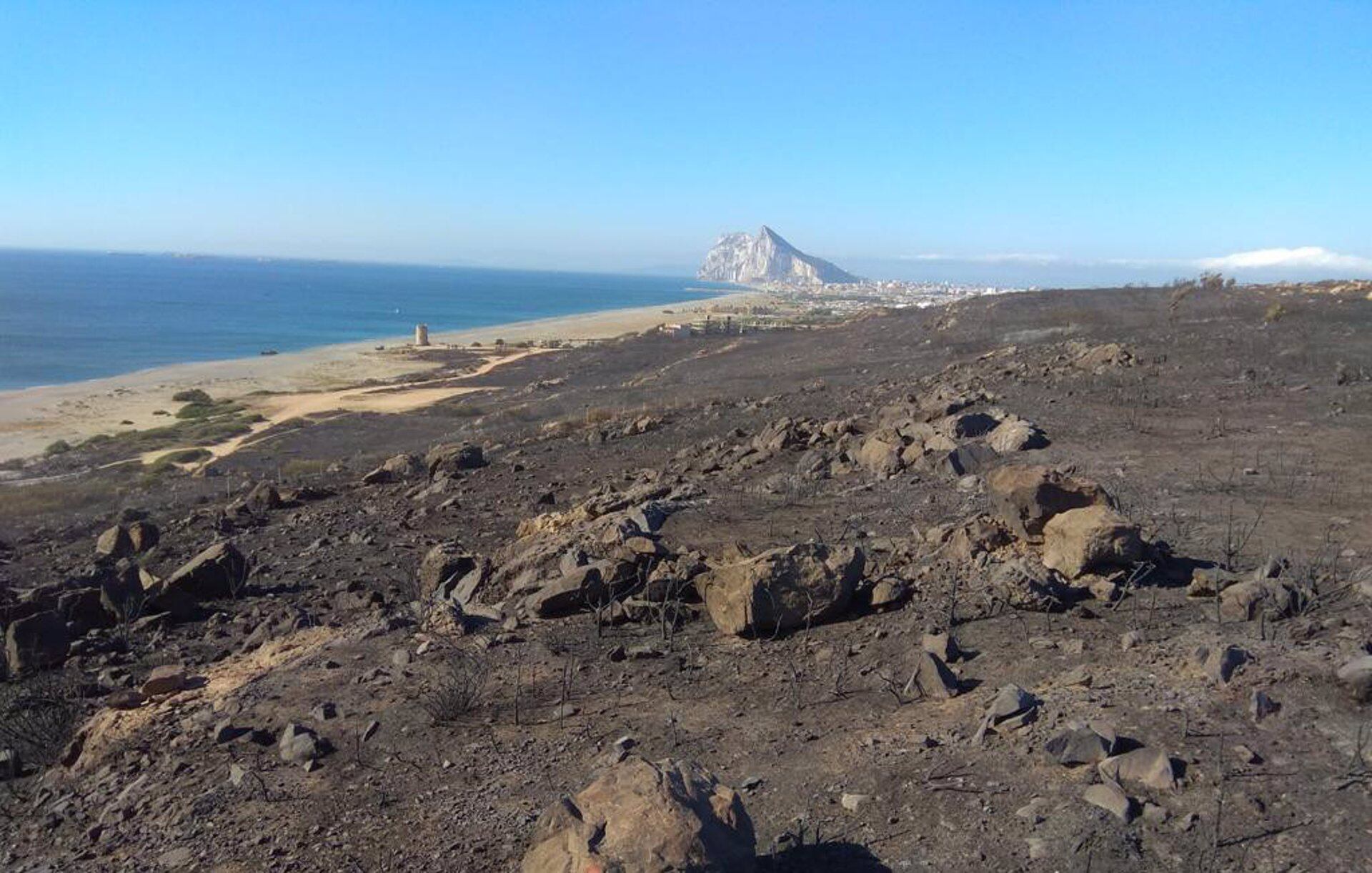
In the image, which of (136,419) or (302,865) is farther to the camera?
(136,419)

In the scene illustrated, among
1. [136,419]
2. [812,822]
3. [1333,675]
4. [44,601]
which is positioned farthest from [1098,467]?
[136,419]

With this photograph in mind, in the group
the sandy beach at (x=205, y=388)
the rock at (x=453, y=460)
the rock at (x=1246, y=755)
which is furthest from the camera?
the sandy beach at (x=205, y=388)

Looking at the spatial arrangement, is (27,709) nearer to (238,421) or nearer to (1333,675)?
(1333,675)

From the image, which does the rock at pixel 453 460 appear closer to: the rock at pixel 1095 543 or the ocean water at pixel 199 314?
the rock at pixel 1095 543

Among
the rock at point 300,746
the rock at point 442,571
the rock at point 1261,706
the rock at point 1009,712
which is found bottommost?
the rock at point 442,571

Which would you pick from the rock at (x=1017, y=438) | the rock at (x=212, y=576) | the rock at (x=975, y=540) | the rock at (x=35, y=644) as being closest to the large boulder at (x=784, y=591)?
the rock at (x=975, y=540)

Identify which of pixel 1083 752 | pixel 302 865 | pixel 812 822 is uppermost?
pixel 1083 752
